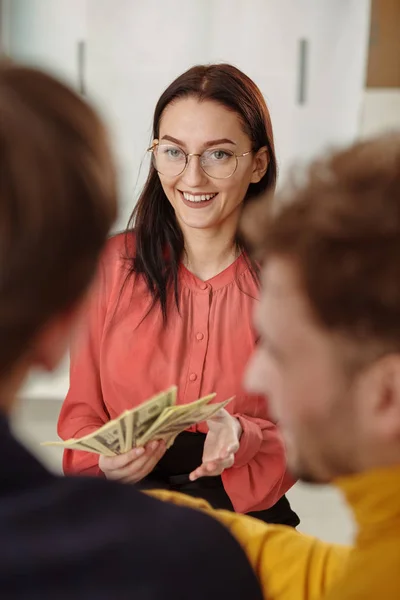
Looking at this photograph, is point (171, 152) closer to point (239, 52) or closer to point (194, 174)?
point (194, 174)

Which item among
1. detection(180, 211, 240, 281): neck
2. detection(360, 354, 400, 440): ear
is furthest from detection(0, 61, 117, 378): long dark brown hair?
detection(180, 211, 240, 281): neck

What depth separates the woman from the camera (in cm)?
219

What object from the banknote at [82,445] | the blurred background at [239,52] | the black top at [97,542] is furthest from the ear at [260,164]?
the blurred background at [239,52]

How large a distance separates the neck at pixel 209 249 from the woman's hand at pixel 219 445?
0.44 m

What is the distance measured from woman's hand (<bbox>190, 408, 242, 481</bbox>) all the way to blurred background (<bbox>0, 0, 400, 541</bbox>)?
241 centimetres

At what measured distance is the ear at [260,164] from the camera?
2.34 m

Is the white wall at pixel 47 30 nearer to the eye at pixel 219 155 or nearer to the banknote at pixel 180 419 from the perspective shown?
the eye at pixel 219 155

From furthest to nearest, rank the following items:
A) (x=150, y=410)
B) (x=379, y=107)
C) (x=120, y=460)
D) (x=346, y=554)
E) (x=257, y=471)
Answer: (x=379, y=107)
(x=257, y=471)
(x=120, y=460)
(x=150, y=410)
(x=346, y=554)

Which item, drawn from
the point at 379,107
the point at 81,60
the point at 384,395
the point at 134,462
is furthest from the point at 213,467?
the point at 81,60

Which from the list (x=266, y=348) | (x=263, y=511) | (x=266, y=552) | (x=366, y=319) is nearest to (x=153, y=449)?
(x=263, y=511)

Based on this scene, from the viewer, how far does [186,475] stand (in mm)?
2168

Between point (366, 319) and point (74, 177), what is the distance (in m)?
0.37

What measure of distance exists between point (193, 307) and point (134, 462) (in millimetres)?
513

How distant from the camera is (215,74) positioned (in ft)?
7.38
